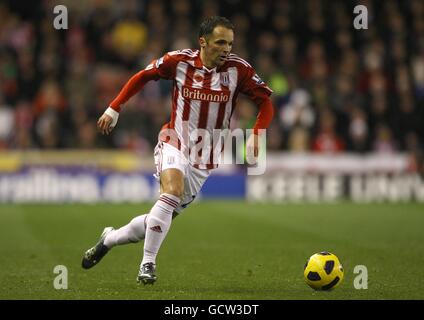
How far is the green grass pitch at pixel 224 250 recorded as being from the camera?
7164 millimetres

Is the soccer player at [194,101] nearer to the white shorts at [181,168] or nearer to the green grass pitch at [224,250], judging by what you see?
the white shorts at [181,168]

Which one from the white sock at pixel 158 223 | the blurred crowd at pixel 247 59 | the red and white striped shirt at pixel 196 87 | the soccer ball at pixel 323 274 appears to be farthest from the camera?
the blurred crowd at pixel 247 59

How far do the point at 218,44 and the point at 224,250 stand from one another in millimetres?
3453

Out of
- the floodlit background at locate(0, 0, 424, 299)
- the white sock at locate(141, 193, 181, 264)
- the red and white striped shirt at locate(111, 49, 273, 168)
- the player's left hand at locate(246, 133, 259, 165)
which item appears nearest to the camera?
the white sock at locate(141, 193, 181, 264)

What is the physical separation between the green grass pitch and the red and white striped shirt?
132 centimetres

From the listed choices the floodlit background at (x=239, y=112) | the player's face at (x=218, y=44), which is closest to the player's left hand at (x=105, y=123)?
the player's face at (x=218, y=44)

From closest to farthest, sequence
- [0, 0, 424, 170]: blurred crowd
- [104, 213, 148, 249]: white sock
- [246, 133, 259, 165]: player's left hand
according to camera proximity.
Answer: [246, 133, 259, 165]: player's left hand, [104, 213, 148, 249]: white sock, [0, 0, 424, 170]: blurred crowd

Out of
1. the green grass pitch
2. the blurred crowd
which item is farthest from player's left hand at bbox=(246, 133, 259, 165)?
the blurred crowd

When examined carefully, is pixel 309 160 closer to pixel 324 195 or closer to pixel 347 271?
pixel 324 195

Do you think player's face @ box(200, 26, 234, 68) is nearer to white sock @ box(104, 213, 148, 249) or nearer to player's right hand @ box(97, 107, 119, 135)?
player's right hand @ box(97, 107, 119, 135)

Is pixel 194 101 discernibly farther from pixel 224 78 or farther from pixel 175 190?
pixel 175 190

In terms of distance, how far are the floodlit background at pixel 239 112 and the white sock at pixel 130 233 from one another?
6002 mm

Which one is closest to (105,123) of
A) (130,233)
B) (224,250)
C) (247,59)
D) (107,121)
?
(107,121)

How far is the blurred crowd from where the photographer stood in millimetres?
19178
